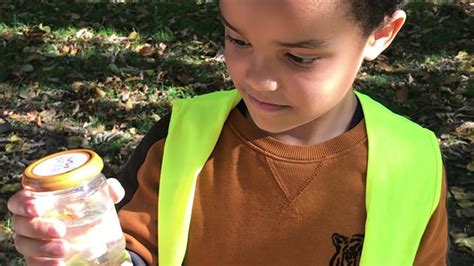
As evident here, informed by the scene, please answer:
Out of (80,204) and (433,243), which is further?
(433,243)

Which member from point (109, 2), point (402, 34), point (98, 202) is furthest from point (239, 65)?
point (109, 2)

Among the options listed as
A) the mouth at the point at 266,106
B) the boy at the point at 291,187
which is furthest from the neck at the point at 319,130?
the mouth at the point at 266,106

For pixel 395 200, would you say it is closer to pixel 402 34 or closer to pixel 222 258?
pixel 222 258

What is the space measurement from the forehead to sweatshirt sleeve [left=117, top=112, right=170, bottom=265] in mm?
474

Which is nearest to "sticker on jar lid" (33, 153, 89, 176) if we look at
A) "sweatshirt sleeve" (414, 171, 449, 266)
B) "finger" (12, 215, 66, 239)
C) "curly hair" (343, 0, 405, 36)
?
"finger" (12, 215, 66, 239)

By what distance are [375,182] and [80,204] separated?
31.0 inches

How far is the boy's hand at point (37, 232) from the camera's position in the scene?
1.48 metres

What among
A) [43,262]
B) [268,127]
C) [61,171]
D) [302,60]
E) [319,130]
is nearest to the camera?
[61,171]

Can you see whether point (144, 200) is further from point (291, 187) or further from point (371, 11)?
point (371, 11)

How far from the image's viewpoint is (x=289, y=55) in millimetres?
1624

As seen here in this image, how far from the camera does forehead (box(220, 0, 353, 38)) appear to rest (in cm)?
153

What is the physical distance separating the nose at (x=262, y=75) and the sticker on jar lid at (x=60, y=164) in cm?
42

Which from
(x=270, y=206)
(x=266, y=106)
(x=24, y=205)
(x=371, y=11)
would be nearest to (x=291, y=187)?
(x=270, y=206)

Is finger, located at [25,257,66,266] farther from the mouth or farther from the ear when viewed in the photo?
the ear
